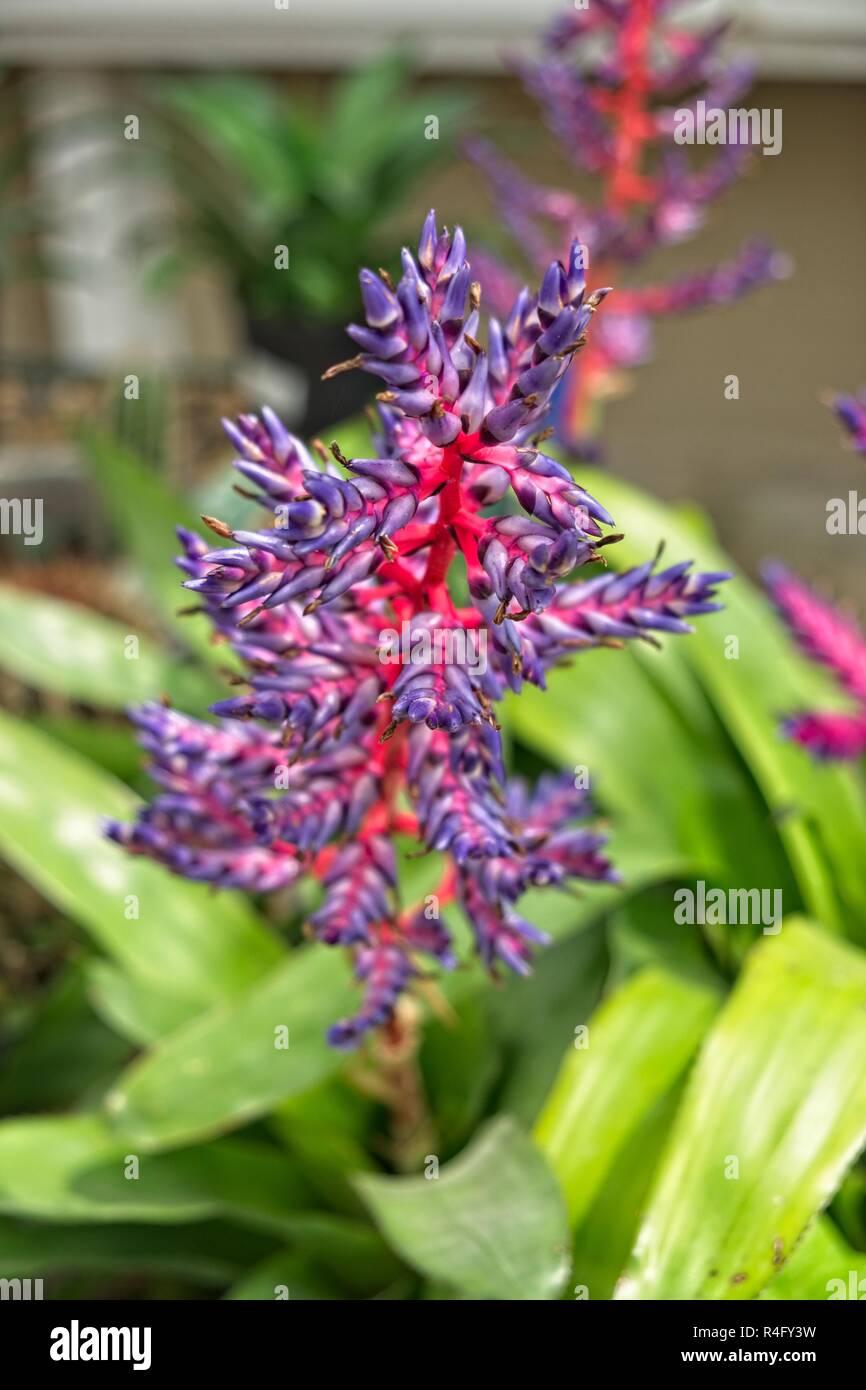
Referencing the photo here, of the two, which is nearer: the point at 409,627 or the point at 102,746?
the point at 409,627

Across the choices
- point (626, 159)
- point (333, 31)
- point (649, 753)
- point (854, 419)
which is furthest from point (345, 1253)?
point (333, 31)

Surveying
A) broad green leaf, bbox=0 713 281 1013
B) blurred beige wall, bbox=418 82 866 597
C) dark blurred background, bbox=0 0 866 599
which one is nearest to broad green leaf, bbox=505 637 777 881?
broad green leaf, bbox=0 713 281 1013

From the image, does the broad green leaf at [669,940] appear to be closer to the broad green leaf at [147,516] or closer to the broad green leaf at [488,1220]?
the broad green leaf at [488,1220]

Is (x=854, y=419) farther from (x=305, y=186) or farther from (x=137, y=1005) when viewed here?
(x=305, y=186)

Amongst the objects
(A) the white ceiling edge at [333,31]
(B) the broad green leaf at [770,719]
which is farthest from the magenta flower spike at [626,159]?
(A) the white ceiling edge at [333,31]

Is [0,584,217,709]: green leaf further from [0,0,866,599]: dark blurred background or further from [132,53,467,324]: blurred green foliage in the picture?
[0,0,866,599]: dark blurred background

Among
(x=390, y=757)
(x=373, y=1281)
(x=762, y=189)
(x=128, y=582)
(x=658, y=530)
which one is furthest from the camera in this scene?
(x=762, y=189)

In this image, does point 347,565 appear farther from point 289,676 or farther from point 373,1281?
point 373,1281
